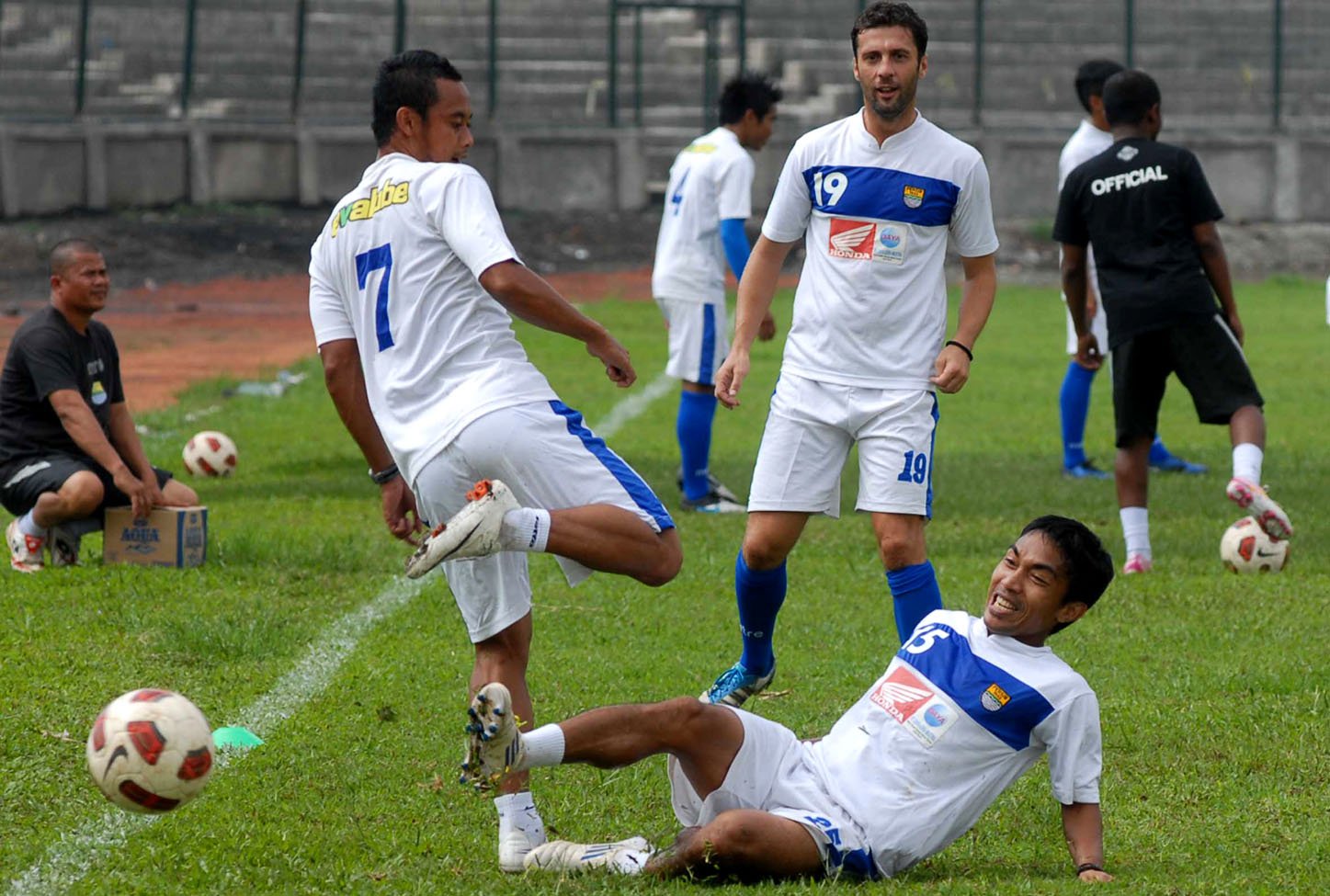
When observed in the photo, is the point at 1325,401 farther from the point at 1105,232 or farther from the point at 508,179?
the point at 508,179

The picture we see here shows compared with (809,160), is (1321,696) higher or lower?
lower

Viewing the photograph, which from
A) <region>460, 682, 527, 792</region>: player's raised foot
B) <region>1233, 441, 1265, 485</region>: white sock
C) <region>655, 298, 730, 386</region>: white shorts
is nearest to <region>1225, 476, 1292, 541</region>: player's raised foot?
<region>1233, 441, 1265, 485</region>: white sock

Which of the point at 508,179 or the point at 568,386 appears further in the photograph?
the point at 508,179

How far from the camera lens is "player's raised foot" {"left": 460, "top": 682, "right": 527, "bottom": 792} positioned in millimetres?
4031

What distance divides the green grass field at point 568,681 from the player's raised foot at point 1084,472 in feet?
0.60

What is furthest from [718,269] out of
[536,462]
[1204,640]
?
[536,462]

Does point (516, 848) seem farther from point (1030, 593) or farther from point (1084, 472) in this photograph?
point (1084, 472)

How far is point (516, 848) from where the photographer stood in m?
4.45

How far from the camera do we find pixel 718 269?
1043 cm

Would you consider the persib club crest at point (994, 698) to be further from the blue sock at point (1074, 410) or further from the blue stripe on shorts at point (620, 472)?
the blue sock at point (1074, 410)

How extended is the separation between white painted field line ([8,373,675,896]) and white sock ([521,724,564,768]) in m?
1.16

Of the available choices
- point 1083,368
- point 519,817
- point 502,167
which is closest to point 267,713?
point 519,817

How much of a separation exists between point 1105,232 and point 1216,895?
451 cm

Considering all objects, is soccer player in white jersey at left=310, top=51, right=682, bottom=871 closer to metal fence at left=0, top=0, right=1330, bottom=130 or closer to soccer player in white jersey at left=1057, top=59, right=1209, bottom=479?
soccer player in white jersey at left=1057, top=59, right=1209, bottom=479
